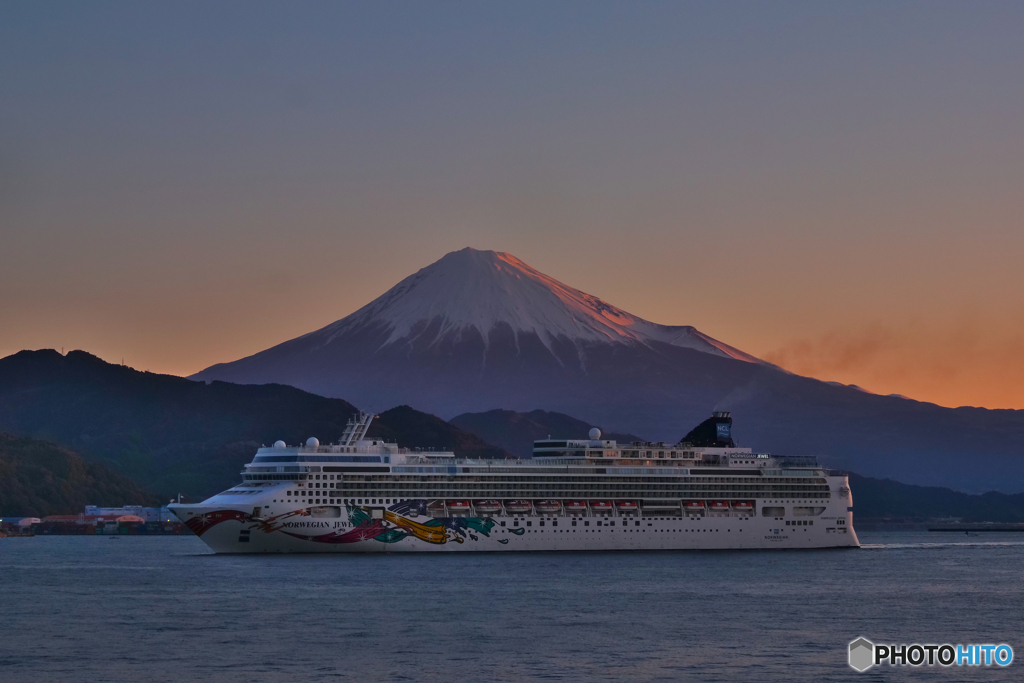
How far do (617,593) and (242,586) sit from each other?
15.6 m

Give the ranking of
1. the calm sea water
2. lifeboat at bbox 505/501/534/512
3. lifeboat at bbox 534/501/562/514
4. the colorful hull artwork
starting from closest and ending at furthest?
the calm sea water < the colorful hull artwork < lifeboat at bbox 505/501/534/512 < lifeboat at bbox 534/501/562/514

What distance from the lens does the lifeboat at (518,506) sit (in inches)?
3440

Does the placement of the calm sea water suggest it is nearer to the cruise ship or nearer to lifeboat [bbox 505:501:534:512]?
the cruise ship

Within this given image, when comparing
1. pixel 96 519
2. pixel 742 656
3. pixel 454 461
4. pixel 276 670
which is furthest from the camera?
pixel 96 519

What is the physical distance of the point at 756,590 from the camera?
208 feet

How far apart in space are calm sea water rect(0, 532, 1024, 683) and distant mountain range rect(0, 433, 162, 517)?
10909cm

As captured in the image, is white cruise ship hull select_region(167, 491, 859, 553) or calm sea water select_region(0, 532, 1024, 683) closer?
calm sea water select_region(0, 532, 1024, 683)

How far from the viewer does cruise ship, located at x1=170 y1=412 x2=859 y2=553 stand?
80.4 metres

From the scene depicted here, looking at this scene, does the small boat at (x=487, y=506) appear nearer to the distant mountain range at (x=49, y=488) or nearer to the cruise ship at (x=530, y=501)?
the cruise ship at (x=530, y=501)

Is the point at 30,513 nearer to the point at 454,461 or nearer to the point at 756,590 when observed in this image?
the point at 454,461

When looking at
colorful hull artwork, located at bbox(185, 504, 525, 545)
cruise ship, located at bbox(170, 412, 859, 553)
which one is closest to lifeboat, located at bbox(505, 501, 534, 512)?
cruise ship, located at bbox(170, 412, 859, 553)

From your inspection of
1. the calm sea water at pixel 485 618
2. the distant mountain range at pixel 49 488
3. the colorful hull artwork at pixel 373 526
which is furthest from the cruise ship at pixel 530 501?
the distant mountain range at pixel 49 488

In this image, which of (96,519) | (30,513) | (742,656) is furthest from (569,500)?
(30,513)

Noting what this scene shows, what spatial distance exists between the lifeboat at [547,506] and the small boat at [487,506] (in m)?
2.49
